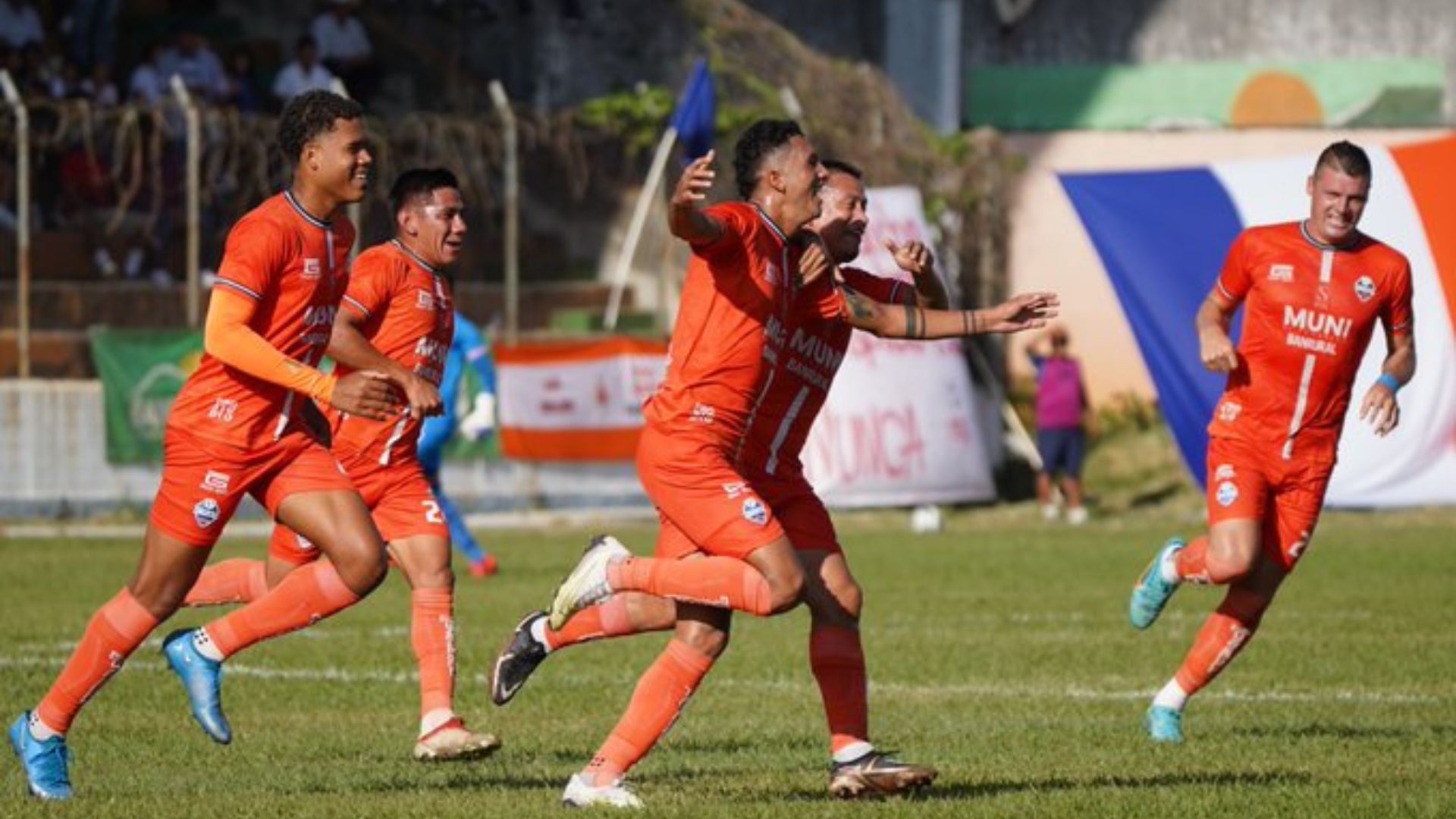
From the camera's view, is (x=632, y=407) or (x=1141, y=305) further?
(x=632, y=407)

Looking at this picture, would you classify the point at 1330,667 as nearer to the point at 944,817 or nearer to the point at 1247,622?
the point at 1247,622

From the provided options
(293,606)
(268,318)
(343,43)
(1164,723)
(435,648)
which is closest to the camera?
(268,318)

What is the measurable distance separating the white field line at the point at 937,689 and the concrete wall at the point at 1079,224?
18224mm

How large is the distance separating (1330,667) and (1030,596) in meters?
4.73

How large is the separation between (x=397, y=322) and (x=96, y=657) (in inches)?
107

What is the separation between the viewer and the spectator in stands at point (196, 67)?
100 ft

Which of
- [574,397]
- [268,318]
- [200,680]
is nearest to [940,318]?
[268,318]

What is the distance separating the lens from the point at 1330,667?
49.2ft

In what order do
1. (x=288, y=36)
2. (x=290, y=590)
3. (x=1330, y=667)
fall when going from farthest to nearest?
(x=288, y=36) → (x=1330, y=667) → (x=290, y=590)

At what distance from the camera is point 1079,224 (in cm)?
3231

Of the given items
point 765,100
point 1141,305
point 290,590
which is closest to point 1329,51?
point 765,100

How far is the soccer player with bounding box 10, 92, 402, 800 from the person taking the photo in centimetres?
991

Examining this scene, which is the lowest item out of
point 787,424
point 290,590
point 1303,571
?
point 1303,571

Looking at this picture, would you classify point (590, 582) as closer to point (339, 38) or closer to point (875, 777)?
point (875, 777)
